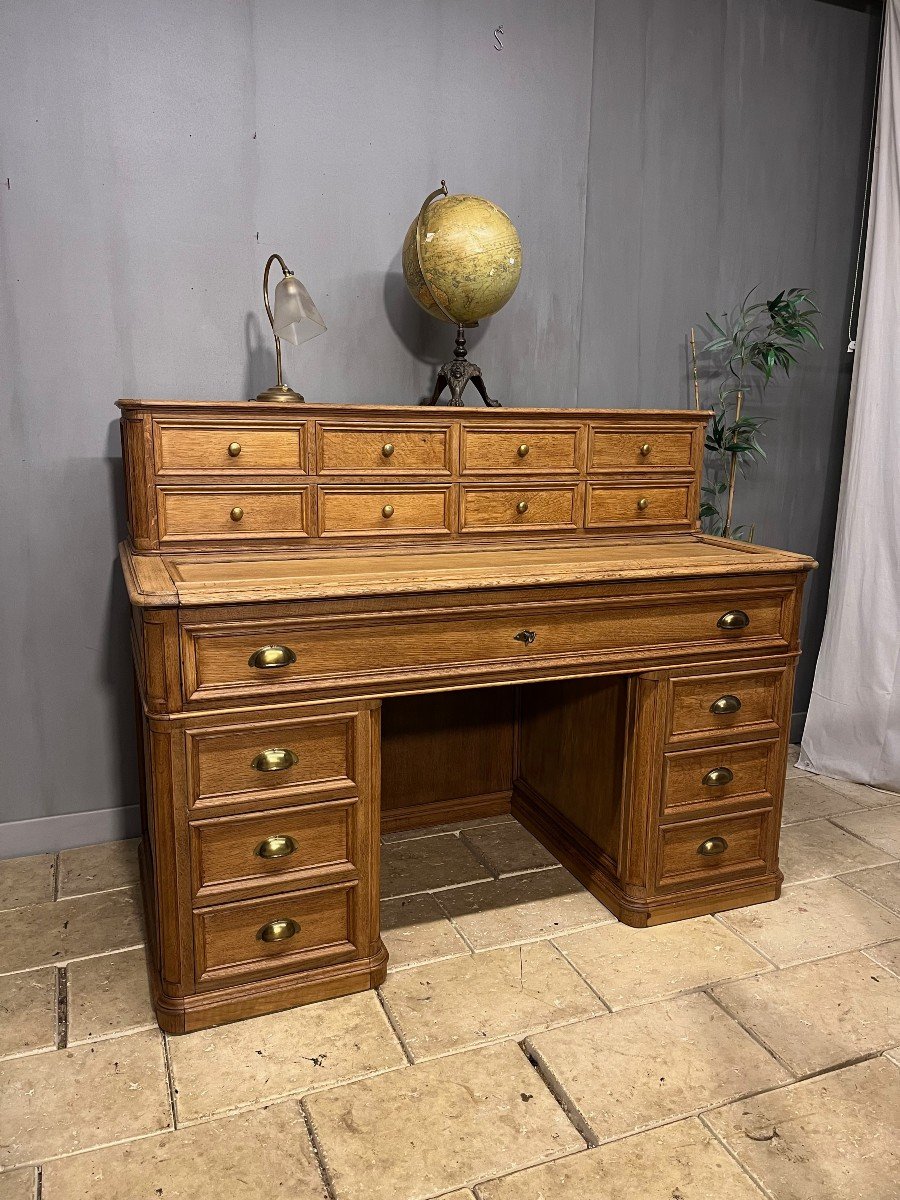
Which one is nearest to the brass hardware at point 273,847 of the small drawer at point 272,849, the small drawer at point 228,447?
the small drawer at point 272,849

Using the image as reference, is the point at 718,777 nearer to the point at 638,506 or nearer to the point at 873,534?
the point at 638,506

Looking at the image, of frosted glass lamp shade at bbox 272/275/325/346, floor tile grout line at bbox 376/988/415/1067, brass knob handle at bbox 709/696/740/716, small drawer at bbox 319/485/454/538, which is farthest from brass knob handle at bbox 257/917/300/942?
frosted glass lamp shade at bbox 272/275/325/346

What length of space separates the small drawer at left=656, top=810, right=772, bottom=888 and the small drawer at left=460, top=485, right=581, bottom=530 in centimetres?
101

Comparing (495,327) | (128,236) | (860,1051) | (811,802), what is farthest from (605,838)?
(128,236)

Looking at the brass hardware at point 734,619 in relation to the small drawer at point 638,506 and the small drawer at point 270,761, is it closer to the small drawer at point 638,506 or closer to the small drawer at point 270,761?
the small drawer at point 638,506

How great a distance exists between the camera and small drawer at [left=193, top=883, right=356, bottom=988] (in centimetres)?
225

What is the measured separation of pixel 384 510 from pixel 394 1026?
1402mm

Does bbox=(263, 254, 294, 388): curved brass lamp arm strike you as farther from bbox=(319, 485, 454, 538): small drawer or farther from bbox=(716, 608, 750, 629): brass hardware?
bbox=(716, 608, 750, 629): brass hardware

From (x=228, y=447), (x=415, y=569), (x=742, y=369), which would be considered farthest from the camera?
(x=742, y=369)

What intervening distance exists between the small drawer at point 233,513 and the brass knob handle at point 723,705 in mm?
1301

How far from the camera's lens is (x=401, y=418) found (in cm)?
268

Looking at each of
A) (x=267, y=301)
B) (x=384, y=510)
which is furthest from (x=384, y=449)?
(x=267, y=301)

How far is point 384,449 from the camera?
8.79ft

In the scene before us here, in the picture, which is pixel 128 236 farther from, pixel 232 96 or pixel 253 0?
pixel 253 0
